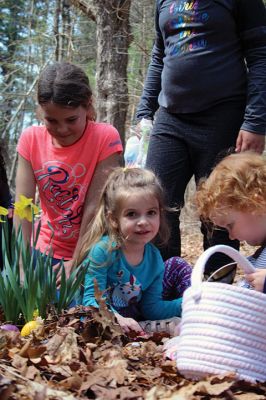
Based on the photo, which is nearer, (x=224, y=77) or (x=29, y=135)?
(x=224, y=77)

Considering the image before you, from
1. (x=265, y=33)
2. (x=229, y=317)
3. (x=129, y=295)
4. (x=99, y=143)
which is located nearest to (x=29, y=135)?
(x=99, y=143)

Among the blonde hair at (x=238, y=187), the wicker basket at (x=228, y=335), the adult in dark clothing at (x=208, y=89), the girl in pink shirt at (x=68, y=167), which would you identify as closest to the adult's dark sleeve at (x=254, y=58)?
the adult in dark clothing at (x=208, y=89)

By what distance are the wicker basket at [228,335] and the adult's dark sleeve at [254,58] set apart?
1160 millimetres

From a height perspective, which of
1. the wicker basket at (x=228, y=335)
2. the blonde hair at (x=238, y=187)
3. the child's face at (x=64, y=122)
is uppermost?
the child's face at (x=64, y=122)

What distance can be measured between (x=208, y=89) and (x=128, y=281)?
1.03 meters

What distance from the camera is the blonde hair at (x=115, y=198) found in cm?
258

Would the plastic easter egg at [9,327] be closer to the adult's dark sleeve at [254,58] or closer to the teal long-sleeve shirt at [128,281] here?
the teal long-sleeve shirt at [128,281]

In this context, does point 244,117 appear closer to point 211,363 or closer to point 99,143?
point 99,143

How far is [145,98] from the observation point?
127 inches

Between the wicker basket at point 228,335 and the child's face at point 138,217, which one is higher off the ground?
the child's face at point 138,217

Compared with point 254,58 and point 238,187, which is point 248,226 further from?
point 254,58

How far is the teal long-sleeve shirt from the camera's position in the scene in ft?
8.36

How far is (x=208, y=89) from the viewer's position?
2.68 m

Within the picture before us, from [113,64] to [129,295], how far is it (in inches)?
150
